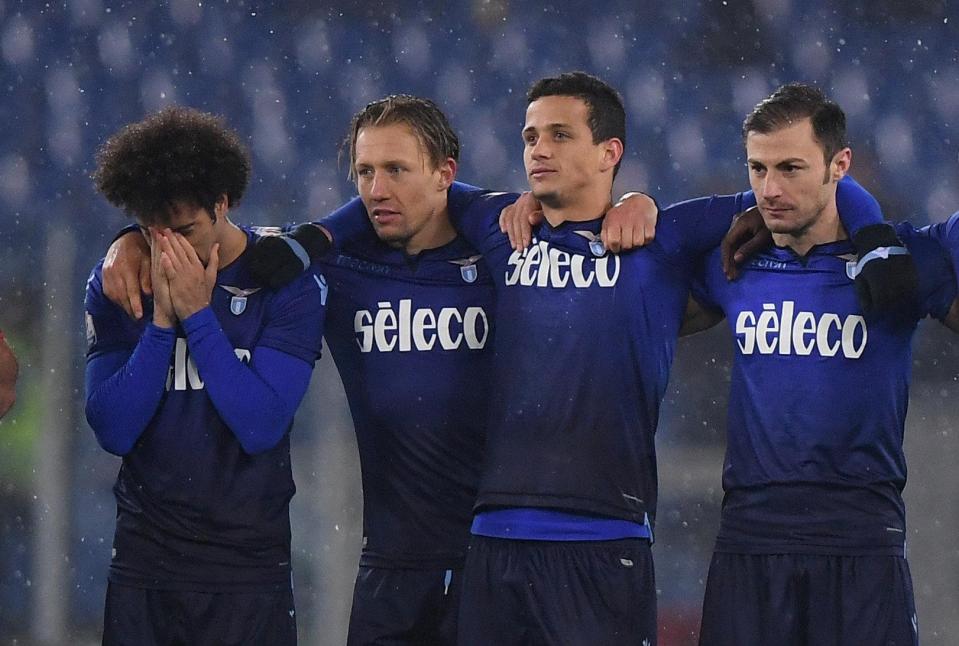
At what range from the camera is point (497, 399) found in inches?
105

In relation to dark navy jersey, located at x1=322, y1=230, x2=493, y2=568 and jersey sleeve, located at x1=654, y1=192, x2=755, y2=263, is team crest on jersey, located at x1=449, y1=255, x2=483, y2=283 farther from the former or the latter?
jersey sleeve, located at x1=654, y1=192, x2=755, y2=263

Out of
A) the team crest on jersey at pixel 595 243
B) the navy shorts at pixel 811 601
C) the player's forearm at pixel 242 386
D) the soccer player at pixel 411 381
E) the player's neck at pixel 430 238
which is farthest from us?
the player's neck at pixel 430 238

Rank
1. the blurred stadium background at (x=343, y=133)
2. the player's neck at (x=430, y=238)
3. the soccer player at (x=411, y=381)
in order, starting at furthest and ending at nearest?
the blurred stadium background at (x=343, y=133) < the player's neck at (x=430, y=238) < the soccer player at (x=411, y=381)

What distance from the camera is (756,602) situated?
262 centimetres

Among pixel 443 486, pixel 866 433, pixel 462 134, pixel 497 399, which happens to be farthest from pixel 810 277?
pixel 462 134

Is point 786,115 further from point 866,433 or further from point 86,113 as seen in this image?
point 86,113

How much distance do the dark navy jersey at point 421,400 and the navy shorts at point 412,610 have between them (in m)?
0.03

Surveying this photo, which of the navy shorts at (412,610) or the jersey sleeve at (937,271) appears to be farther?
the navy shorts at (412,610)

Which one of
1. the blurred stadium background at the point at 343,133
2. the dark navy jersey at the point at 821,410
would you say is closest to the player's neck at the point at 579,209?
the dark navy jersey at the point at 821,410

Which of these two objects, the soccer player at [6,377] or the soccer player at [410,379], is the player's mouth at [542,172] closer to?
the soccer player at [410,379]

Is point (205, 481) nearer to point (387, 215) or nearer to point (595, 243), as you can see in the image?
point (387, 215)

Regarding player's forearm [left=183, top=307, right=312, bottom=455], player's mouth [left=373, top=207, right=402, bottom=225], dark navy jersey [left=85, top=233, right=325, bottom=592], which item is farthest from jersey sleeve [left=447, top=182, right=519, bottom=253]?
player's forearm [left=183, top=307, right=312, bottom=455]

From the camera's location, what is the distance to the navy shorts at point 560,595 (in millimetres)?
2521

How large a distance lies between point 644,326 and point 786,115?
19.7 inches
